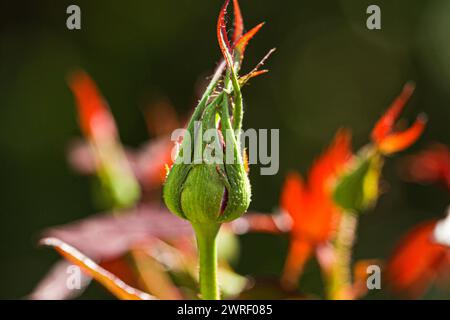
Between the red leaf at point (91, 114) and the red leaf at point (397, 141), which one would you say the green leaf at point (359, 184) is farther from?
the red leaf at point (91, 114)

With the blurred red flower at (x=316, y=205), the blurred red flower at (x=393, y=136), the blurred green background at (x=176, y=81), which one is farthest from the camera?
the blurred green background at (x=176, y=81)

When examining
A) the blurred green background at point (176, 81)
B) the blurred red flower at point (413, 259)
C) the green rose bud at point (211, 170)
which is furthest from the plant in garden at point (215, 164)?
the blurred green background at point (176, 81)

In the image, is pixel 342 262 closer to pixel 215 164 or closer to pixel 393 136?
pixel 393 136

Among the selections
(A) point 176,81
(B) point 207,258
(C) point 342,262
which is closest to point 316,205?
(C) point 342,262

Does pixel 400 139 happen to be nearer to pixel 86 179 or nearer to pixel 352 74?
pixel 86 179

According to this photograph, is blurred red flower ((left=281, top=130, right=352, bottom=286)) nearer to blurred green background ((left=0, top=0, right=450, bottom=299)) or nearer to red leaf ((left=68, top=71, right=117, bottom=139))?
red leaf ((left=68, top=71, right=117, bottom=139))

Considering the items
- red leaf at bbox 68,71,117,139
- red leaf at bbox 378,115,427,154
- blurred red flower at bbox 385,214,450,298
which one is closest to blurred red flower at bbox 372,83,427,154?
red leaf at bbox 378,115,427,154
